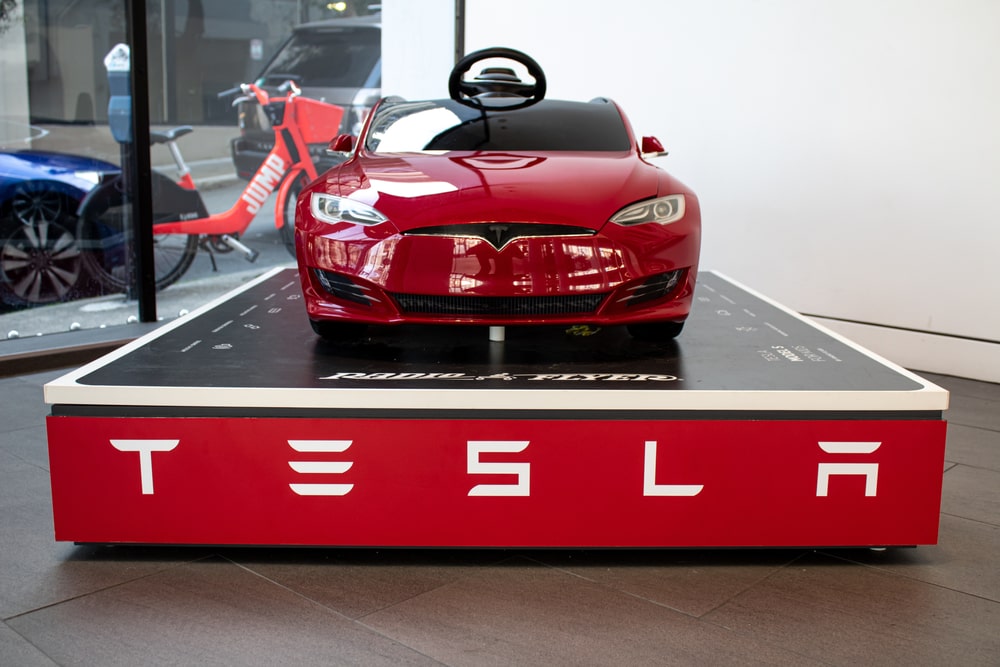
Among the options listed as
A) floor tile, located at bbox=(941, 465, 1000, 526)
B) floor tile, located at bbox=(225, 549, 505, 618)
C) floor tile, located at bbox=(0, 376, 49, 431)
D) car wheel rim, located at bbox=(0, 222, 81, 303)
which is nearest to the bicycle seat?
car wheel rim, located at bbox=(0, 222, 81, 303)

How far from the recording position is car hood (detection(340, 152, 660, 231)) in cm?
271

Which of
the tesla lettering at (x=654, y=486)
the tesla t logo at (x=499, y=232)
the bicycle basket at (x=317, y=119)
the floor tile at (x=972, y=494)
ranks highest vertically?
the bicycle basket at (x=317, y=119)

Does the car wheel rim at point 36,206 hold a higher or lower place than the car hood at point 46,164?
lower

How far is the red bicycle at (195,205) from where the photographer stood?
16.8 feet

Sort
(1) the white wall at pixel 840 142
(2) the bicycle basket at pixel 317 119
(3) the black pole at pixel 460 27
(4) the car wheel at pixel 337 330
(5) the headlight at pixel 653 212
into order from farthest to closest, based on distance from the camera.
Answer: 1. (3) the black pole at pixel 460 27
2. (2) the bicycle basket at pixel 317 119
3. (1) the white wall at pixel 840 142
4. (4) the car wheel at pixel 337 330
5. (5) the headlight at pixel 653 212

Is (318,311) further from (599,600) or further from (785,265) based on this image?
(785,265)

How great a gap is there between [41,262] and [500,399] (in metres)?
3.53

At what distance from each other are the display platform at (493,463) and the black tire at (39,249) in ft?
8.90

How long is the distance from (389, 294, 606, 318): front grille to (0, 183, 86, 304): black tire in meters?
2.94

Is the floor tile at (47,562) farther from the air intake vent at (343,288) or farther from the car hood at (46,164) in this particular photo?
the car hood at (46,164)

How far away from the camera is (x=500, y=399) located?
90.8 inches

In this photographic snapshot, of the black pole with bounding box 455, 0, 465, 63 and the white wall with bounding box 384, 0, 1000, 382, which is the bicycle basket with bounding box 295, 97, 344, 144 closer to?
the black pole with bounding box 455, 0, 465, 63

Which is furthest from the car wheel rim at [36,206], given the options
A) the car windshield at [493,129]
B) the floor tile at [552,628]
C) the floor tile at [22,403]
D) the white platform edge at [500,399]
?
the floor tile at [552,628]

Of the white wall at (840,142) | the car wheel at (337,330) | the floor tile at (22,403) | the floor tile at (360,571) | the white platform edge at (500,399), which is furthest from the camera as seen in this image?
the white wall at (840,142)
